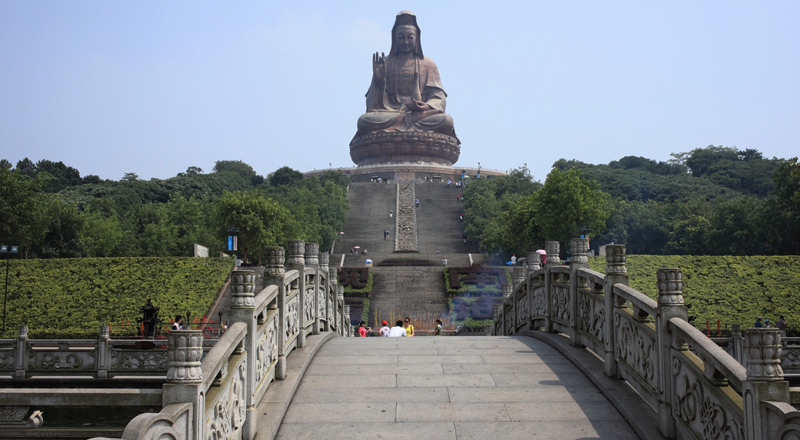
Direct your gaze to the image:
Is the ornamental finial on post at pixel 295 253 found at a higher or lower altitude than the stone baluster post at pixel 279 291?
higher

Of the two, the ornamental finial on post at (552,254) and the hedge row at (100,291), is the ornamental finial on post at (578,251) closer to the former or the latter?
the ornamental finial on post at (552,254)

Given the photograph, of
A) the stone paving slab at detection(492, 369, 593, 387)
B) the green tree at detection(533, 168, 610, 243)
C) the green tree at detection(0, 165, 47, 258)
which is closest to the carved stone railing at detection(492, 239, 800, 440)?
the stone paving slab at detection(492, 369, 593, 387)

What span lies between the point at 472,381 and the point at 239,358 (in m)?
2.90

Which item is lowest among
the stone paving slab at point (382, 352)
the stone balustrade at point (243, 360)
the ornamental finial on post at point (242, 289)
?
the stone paving slab at point (382, 352)

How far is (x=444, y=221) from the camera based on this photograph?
166 feet

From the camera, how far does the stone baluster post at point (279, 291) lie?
Result: 7332mm

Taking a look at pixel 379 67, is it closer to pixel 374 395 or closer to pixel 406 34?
pixel 406 34

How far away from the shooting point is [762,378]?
4254mm

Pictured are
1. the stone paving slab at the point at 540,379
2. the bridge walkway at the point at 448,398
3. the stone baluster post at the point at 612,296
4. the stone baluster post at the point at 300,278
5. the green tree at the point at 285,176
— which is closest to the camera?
the bridge walkway at the point at 448,398

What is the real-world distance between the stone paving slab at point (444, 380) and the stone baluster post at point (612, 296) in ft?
4.13

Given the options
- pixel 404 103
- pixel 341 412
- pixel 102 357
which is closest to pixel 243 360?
pixel 341 412

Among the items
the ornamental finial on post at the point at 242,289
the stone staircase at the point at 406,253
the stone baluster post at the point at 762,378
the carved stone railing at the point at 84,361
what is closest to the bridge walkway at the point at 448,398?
the ornamental finial on post at the point at 242,289

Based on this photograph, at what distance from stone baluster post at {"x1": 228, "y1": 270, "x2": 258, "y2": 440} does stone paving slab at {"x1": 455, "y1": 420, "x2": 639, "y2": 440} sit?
176 cm

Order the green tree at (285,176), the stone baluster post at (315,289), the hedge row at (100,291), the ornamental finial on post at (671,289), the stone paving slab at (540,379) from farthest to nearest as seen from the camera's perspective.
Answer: the green tree at (285,176) → the hedge row at (100,291) → the stone baluster post at (315,289) → the stone paving slab at (540,379) → the ornamental finial on post at (671,289)
